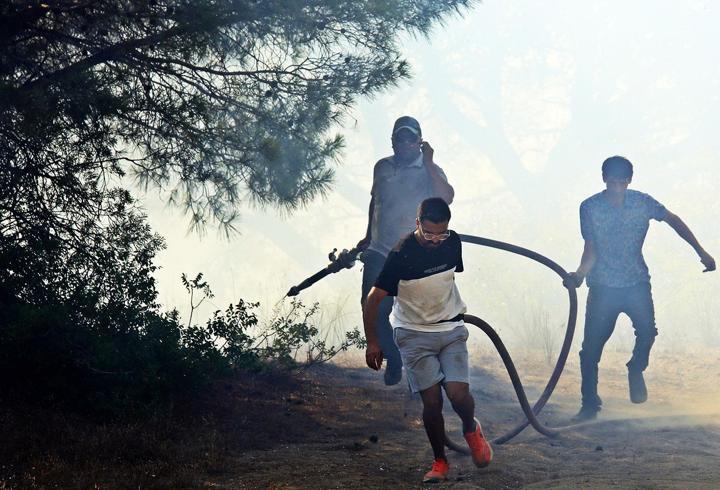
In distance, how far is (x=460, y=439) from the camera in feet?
24.5

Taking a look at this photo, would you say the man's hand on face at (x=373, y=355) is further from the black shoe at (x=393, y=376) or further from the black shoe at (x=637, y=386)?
the black shoe at (x=393, y=376)

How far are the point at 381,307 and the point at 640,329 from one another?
239 cm

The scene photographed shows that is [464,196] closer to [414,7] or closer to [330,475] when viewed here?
[414,7]

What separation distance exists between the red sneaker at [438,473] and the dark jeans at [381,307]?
119 inches

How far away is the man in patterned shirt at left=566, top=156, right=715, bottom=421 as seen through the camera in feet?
26.7

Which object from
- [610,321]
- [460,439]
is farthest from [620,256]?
[460,439]

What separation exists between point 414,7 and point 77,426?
4916 mm

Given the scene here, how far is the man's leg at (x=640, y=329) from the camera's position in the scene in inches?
324

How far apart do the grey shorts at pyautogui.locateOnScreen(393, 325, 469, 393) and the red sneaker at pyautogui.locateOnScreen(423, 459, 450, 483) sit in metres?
0.46

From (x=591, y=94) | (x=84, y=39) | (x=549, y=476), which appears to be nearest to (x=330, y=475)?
(x=549, y=476)

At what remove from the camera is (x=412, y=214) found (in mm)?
8336

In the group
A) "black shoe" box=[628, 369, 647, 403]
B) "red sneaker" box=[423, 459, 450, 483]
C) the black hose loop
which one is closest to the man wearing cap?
the black hose loop

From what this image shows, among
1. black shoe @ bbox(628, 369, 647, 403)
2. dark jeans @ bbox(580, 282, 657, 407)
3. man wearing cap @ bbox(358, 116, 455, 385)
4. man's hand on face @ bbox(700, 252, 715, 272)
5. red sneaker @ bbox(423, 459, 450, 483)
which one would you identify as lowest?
red sneaker @ bbox(423, 459, 450, 483)

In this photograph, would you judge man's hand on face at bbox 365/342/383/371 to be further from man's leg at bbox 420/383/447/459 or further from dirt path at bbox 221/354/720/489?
dirt path at bbox 221/354/720/489
